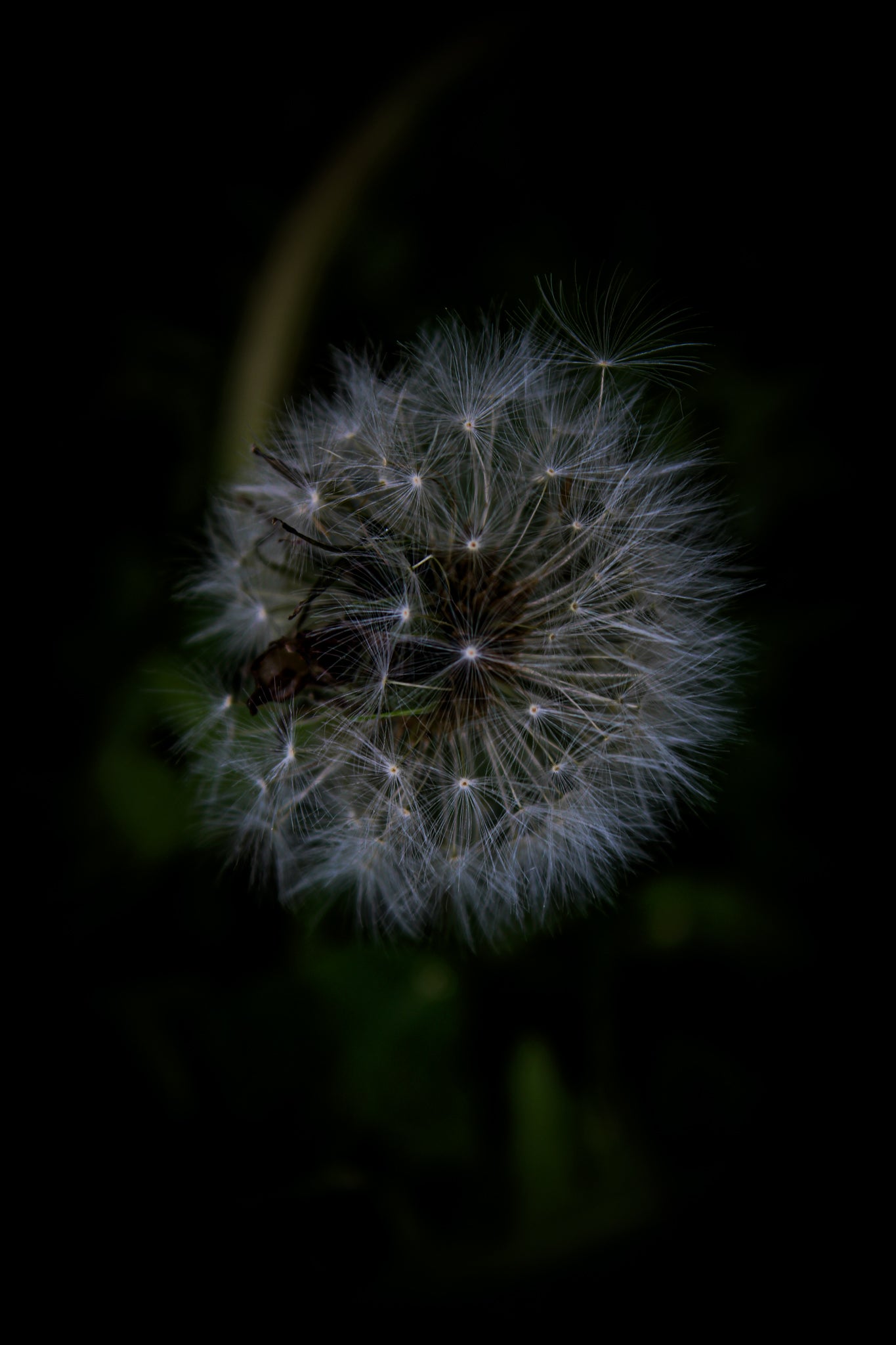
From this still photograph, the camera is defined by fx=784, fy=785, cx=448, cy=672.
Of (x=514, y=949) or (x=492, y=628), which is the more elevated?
(x=492, y=628)

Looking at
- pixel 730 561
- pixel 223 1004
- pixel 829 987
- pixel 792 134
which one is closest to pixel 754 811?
pixel 829 987

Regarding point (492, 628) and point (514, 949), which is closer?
point (492, 628)

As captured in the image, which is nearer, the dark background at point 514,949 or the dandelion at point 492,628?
the dandelion at point 492,628

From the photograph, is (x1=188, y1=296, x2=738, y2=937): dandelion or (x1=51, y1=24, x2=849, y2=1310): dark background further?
(x1=51, y1=24, x2=849, y2=1310): dark background
